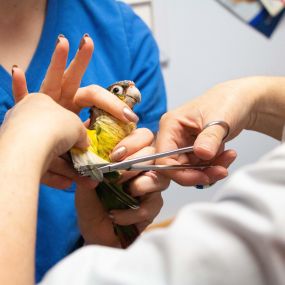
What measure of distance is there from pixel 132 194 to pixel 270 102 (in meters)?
0.23

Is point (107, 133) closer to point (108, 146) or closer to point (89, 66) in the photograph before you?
point (108, 146)

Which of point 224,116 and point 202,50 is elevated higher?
point 224,116

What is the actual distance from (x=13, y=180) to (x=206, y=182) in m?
0.26

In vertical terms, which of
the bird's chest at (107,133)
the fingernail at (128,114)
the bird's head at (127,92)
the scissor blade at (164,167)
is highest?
the bird's head at (127,92)

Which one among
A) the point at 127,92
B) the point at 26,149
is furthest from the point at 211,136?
the point at 26,149

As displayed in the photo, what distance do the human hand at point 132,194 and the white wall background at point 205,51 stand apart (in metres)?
0.84

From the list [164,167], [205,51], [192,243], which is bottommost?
[205,51]

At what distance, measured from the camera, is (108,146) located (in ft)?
1.59

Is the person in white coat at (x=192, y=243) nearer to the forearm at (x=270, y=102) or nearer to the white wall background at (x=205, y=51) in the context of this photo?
the forearm at (x=270, y=102)

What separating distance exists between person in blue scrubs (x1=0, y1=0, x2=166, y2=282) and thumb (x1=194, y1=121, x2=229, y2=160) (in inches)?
8.8

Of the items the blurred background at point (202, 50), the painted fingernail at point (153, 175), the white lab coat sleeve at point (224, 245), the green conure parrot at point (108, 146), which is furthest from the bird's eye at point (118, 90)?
the blurred background at point (202, 50)

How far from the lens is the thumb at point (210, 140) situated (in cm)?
46

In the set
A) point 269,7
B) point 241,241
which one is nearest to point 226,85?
point 241,241

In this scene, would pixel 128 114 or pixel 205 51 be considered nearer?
pixel 128 114
